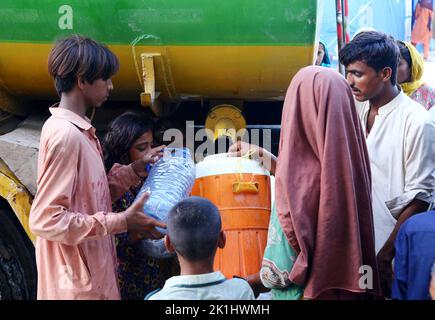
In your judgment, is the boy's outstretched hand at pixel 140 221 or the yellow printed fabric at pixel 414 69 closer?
the boy's outstretched hand at pixel 140 221

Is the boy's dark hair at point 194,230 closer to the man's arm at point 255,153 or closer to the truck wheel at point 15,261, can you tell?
the man's arm at point 255,153

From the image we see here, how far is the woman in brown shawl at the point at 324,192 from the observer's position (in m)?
1.66

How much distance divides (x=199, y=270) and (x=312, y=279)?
0.34 meters

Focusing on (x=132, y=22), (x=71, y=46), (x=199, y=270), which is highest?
(x=132, y=22)

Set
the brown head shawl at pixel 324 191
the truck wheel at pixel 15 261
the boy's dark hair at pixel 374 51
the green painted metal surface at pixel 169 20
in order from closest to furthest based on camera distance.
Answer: the brown head shawl at pixel 324 191 < the boy's dark hair at pixel 374 51 < the green painted metal surface at pixel 169 20 < the truck wheel at pixel 15 261

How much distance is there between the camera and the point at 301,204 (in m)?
1.67

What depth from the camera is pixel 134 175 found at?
7.82 ft

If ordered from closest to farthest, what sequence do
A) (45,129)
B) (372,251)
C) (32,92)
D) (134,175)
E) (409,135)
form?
1. (372,251)
2. (45,129)
3. (409,135)
4. (134,175)
5. (32,92)

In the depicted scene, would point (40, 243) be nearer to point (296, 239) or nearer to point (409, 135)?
point (296, 239)

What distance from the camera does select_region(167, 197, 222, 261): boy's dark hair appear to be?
167 cm

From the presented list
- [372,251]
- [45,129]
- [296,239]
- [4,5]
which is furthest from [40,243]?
[4,5]

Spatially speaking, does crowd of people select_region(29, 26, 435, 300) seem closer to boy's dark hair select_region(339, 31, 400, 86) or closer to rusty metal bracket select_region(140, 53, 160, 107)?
boy's dark hair select_region(339, 31, 400, 86)

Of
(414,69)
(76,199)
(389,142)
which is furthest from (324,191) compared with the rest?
(414,69)

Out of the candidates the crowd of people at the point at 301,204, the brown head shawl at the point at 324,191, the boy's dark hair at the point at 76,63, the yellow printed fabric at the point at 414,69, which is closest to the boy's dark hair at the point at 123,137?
the crowd of people at the point at 301,204
